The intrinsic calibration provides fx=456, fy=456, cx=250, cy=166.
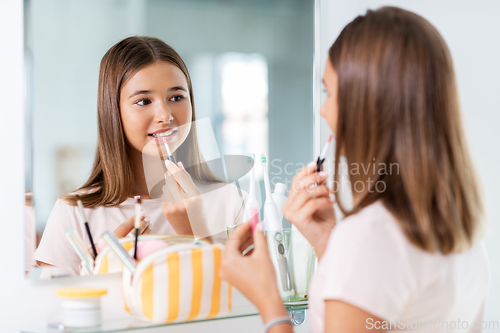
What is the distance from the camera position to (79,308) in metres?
0.64

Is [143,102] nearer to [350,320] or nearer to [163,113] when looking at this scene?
[163,113]

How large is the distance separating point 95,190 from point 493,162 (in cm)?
77

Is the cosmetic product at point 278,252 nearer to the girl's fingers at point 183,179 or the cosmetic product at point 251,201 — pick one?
the cosmetic product at point 251,201

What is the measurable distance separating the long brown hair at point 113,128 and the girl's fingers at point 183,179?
0.07 m

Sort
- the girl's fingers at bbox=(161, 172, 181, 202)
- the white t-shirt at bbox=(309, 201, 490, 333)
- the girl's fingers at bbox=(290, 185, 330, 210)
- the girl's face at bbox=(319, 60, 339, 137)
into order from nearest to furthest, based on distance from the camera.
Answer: the white t-shirt at bbox=(309, 201, 490, 333)
the girl's face at bbox=(319, 60, 339, 137)
the girl's fingers at bbox=(290, 185, 330, 210)
the girl's fingers at bbox=(161, 172, 181, 202)

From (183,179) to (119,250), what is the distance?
17 cm

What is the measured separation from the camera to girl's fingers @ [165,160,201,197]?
80 centimetres

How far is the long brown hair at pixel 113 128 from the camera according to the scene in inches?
28.9

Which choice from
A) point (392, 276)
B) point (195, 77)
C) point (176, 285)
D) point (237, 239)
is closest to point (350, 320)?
point (392, 276)

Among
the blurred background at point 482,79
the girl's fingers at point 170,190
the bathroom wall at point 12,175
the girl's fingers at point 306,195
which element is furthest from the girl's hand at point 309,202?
the bathroom wall at point 12,175

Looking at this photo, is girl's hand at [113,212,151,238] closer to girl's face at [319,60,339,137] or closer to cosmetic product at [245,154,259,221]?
cosmetic product at [245,154,259,221]

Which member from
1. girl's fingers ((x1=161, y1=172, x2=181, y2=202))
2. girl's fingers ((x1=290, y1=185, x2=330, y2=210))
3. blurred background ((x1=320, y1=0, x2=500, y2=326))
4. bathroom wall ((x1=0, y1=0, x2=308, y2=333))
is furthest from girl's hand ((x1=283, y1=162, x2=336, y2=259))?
bathroom wall ((x1=0, y1=0, x2=308, y2=333))

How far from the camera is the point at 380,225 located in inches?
19.6

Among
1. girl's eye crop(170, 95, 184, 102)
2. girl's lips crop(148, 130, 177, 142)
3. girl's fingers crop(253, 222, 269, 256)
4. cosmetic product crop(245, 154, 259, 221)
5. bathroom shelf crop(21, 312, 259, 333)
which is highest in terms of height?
girl's eye crop(170, 95, 184, 102)
